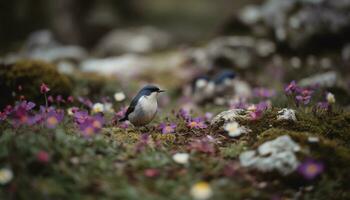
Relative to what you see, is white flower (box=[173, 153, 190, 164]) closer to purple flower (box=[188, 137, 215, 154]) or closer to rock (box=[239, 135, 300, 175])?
purple flower (box=[188, 137, 215, 154])

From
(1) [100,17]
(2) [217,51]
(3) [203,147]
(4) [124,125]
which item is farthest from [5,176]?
(1) [100,17]

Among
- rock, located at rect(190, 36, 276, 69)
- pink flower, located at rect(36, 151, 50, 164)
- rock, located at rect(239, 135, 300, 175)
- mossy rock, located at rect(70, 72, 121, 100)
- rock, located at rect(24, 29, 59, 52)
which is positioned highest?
rock, located at rect(24, 29, 59, 52)

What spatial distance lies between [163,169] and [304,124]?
6.16 ft

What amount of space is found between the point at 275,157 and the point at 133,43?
11.0m

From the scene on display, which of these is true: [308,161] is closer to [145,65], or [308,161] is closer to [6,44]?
[145,65]

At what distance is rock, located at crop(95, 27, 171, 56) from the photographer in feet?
48.3

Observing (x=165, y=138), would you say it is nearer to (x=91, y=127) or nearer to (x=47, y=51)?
(x=91, y=127)

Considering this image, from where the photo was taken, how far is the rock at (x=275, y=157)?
422 cm

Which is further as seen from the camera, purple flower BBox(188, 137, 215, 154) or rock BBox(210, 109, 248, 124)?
rock BBox(210, 109, 248, 124)

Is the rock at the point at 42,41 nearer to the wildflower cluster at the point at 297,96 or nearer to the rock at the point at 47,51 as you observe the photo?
the rock at the point at 47,51

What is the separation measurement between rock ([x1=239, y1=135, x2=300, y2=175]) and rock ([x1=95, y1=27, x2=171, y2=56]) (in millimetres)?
10438

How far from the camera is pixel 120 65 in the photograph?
12992mm

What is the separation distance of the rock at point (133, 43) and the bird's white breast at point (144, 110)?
8958mm

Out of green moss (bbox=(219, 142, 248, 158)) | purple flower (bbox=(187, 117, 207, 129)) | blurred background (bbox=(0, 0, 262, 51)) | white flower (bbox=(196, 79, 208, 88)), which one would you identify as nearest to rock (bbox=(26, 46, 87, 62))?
blurred background (bbox=(0, 0, 262, 51))
